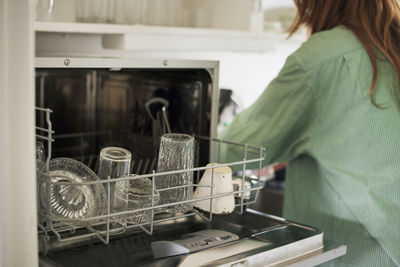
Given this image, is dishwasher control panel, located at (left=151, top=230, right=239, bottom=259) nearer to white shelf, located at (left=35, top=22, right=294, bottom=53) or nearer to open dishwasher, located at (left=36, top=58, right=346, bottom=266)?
open dishwasher, located at (left=36, top=58, right=346, bottom=266)

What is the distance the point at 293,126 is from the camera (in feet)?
4.25

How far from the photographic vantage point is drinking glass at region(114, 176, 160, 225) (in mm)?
854

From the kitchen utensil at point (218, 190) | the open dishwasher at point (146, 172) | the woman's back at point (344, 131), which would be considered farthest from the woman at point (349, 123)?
the kitchen utensil at point (218, 190)

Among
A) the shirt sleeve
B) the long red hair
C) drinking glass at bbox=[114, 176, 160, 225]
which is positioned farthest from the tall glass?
the long red hair

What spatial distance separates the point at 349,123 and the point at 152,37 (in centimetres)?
58

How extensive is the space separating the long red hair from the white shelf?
333mm

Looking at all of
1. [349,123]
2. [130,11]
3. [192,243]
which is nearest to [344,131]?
[349,123]

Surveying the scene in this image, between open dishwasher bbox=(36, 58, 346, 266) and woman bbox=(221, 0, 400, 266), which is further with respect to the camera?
woman bbox=(221, 0, 400, 266)

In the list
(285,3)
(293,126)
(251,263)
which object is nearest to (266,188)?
(285,3)

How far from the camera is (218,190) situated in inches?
38.4

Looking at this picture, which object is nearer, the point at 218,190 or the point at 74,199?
the point at 74,199

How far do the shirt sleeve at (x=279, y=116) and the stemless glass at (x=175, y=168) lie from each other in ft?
1.02

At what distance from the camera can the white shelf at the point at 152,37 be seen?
1.34 metres

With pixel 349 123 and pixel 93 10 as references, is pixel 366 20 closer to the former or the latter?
pixel 349 123
